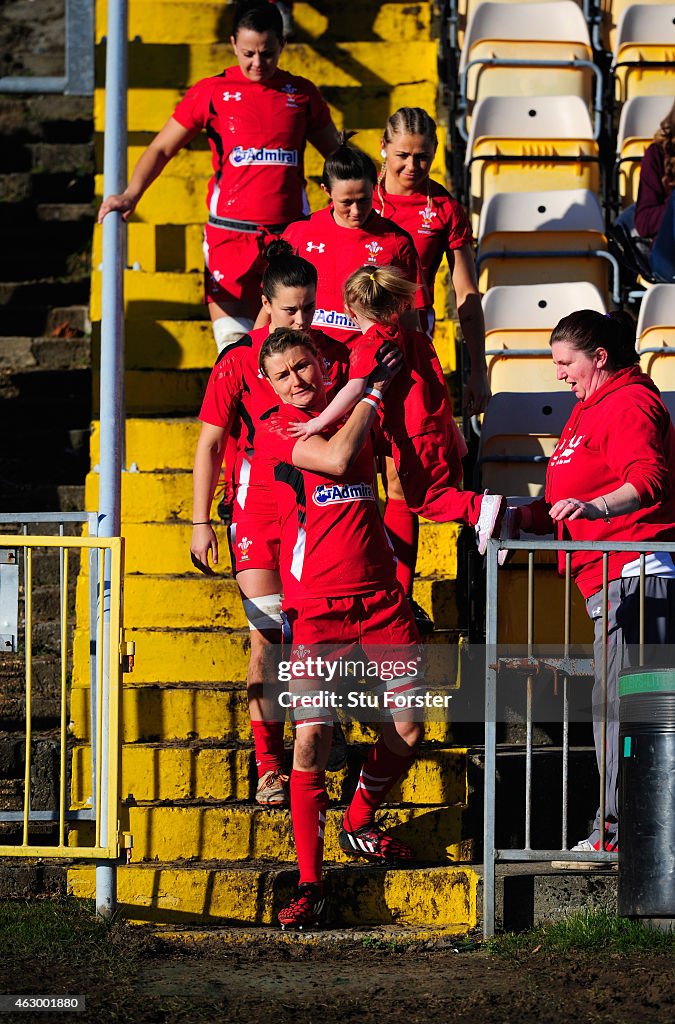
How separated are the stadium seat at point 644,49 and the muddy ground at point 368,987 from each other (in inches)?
234

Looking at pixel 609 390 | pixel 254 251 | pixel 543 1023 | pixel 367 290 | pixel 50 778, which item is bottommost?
pixel 543 1023

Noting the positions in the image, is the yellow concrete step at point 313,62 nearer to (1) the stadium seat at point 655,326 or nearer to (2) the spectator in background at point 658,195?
(2) the spectator in background at point 658,195

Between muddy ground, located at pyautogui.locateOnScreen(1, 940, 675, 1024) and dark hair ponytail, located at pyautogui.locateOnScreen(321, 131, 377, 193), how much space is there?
9.43 ft

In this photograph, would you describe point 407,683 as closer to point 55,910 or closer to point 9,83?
point 55,910

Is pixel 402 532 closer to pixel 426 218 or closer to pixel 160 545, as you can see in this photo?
pixel 160 545

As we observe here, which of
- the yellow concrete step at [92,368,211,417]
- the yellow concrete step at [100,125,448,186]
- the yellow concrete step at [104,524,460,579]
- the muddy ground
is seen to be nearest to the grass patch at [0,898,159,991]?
the muddy ground

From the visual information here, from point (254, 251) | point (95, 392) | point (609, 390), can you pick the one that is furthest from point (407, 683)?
point (95, 392)

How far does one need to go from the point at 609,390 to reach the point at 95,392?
3.52 metres

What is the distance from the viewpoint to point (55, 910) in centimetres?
557

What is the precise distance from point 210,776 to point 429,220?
8.18 ft

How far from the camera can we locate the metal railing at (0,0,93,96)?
34.8ft

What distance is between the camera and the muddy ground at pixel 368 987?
4.64 meters

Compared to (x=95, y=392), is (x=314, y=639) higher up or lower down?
lower down

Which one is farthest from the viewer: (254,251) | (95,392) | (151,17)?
(151,17)
